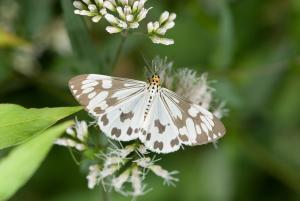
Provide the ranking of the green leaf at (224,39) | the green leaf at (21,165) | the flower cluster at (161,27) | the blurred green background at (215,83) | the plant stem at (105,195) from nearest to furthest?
the green leaf at (21,165), the flower cluster at (161,27), the plant stem at (105,195), the green leaf at (224,39), the blurred green background at (215,83)

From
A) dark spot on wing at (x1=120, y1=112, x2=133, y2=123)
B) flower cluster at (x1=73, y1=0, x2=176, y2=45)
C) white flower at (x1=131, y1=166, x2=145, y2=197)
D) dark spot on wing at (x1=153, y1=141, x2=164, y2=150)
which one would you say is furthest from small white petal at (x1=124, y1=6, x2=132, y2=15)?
white flower at (x1=131, y1=166, x2=145, y2=197)

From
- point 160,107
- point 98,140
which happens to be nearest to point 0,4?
point 98,140

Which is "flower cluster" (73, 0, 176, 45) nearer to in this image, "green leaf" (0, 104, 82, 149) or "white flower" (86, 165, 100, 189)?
"green leaf" (0, 104, 82, 149)

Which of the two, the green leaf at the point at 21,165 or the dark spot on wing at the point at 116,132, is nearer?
the green leaf at the point at 21,165

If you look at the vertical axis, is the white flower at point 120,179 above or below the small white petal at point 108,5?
below

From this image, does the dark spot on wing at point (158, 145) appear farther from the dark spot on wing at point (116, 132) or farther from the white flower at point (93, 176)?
the white flower at point (93, 176)

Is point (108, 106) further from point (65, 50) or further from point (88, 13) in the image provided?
point (65, 50)

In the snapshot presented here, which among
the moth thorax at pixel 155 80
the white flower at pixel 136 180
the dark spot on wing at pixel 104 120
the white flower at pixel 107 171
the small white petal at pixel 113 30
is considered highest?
the small white petal at pixel 113 30

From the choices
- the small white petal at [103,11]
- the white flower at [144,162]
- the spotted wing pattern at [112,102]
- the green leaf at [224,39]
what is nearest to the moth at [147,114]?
the spotted wing pattern at [112,102]
